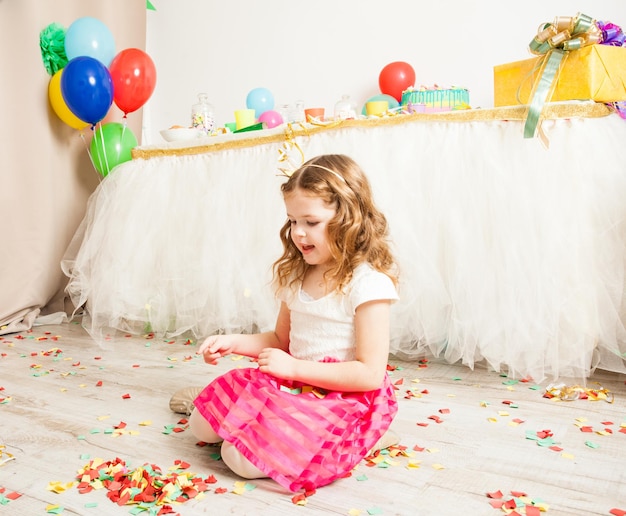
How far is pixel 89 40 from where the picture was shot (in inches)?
98.8

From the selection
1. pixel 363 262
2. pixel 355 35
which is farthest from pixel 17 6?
pixel 363 262

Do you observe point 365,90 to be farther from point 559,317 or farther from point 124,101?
point 559,317

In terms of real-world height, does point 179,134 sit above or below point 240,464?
above

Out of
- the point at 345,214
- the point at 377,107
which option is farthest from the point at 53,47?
the point at 345,214

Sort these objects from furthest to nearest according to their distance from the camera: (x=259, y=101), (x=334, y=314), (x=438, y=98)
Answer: (x=259, y=101) → (x=438, y=98) → (x=334, y=314)

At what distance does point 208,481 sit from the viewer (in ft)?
4.01

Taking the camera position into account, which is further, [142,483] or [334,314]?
[334,314]

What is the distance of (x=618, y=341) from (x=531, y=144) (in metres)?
0.57

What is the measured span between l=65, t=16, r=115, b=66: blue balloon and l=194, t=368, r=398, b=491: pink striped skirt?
5.72 feet

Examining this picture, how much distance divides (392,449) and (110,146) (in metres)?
1.82

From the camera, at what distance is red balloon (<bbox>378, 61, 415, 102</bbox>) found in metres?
2.62

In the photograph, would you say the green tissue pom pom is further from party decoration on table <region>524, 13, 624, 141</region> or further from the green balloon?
party decoration on table <region>524, 13, 624, 141</region>

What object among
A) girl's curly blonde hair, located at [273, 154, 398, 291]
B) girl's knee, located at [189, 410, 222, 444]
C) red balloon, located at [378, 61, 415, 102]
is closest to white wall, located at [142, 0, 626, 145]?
red balloon, located at [378, 61, 415, 102]

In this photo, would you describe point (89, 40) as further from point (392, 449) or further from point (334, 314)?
point (392, 449)
